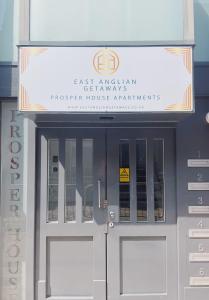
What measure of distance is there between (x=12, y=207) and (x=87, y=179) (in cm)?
100

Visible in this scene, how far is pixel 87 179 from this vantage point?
583 centimetres

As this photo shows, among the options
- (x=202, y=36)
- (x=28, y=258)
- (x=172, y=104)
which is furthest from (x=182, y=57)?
(x=28, y=258)

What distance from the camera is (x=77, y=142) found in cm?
586

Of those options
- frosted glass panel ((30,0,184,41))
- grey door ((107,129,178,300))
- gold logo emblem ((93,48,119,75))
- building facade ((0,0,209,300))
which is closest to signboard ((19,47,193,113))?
gold logo emblem ((93,48,119,75))

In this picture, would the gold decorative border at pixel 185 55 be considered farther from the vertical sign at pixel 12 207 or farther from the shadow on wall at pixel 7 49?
the vertical sign at pixel 12 207

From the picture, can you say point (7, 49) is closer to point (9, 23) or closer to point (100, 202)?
point (9, 23)

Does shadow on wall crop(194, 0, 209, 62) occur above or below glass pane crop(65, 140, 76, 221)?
above

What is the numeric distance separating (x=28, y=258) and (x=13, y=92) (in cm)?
204

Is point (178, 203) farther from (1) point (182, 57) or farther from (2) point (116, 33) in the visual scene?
(2) point (116, 33)

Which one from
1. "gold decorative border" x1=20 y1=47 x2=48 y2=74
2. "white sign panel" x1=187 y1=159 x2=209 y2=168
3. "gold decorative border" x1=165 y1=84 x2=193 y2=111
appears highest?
"gold decorative border" x1=20 y1=47 x2=48 y2=74

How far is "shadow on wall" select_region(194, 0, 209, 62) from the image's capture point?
5.89m

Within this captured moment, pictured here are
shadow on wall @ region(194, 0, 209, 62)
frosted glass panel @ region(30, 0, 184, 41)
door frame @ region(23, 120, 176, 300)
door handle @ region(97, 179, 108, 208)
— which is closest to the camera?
frosted glass panel @ region(30, 0, 184, 41)

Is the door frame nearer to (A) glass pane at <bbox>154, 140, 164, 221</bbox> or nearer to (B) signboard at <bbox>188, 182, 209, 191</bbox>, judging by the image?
(A) glass pane at <bbox>154, 140, 164, 221</bbox>

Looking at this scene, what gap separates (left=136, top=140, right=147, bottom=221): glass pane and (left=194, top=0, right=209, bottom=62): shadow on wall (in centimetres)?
131
